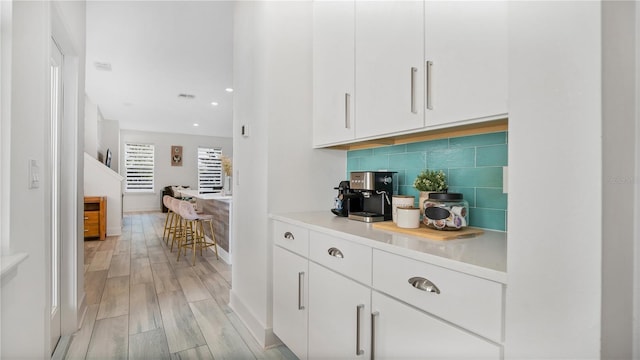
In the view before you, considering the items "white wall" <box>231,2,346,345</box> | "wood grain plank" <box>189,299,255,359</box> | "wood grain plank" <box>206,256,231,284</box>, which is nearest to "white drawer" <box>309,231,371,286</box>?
"white wall" <box>231,2,346,345</box>

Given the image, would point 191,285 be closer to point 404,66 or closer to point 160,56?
point 404,66

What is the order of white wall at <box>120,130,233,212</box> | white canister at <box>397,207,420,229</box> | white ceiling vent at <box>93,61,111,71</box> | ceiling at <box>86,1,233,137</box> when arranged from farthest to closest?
white wall at <box>120,130,233,212</box> < white ceiling vent at <box>93,61,111,71</box> < ceiling at <box>86,1,233,137</box> < white canister at <box>397,207,420,229</box>

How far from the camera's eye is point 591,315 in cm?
64

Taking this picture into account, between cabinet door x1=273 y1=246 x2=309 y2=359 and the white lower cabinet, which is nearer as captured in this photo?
the white lower cabinet

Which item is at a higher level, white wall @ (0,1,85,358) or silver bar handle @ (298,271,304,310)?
white wall @ (0,1,85,358)

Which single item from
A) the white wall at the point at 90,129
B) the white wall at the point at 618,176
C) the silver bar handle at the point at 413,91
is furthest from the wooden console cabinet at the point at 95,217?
the white wall at the point at 618,176

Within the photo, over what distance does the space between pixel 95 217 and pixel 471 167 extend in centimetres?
608

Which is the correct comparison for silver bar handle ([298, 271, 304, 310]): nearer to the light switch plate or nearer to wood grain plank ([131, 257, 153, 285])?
the light switch plate

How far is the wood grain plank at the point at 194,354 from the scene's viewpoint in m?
1.92

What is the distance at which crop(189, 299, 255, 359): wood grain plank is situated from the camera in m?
1.98

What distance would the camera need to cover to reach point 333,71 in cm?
194

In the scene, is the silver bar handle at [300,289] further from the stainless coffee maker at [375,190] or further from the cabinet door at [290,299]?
the stainless coffee maker at [375,190]

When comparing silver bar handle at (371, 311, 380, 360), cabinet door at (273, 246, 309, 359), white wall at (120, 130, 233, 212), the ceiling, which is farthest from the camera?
white wall at (120, 130, 233, 212)

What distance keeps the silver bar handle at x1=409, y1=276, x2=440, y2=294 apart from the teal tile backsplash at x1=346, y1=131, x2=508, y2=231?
0.63m
